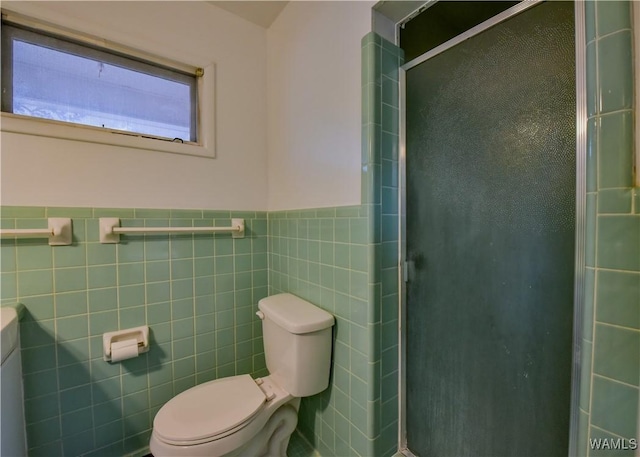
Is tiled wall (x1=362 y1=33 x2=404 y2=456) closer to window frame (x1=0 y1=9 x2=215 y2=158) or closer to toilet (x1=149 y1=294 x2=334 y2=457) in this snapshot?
toilet (x1=149 y1=294 x2=334 y2=457)

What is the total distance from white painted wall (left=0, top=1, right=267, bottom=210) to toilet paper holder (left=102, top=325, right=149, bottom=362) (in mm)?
625

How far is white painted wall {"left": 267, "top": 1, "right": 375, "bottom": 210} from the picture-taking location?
1067 millimetres

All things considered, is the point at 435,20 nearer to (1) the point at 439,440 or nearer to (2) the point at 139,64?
(2) the point at 139,64

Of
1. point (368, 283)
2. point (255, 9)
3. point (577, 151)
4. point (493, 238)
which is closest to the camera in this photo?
point (577, 151)

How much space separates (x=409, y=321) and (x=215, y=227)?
1.14 m

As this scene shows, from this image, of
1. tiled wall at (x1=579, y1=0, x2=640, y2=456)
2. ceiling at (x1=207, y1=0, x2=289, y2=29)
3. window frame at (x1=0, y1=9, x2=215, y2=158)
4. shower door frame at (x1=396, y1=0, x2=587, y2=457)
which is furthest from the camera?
ceiling at (x1=207, y1=0, x2=289, y2=29)

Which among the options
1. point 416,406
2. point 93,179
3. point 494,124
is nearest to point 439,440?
point 416,406

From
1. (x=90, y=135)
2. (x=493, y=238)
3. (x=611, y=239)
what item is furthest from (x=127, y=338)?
(x=611, y=239)

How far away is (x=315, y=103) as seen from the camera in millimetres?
1264

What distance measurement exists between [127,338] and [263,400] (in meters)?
0.76

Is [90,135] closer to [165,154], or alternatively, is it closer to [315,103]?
[165,154]

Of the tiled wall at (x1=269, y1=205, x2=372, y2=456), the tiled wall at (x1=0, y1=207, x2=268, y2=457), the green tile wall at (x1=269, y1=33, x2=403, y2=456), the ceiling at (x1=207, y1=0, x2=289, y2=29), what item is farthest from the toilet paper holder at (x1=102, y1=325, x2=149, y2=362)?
the ceiling at (x1=207, y1=0, x2=289, y2=29)

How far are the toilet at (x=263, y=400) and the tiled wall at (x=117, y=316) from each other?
30 cm

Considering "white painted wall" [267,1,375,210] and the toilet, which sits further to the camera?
"white painted wall" [267,1,375,210]
